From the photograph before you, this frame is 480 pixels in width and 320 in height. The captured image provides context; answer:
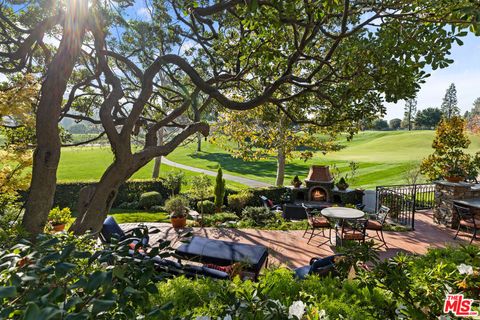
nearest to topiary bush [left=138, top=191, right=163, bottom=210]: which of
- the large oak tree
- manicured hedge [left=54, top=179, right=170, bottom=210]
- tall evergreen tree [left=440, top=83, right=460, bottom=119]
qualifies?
manicured hedge [left=54, top=179, right=170, bottom=210]

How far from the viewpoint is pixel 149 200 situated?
14.7m

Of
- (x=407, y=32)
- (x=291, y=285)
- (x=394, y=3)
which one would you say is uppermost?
(x=394, y=3)

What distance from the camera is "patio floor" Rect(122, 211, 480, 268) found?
7086mm

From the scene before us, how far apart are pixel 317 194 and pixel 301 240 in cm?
642

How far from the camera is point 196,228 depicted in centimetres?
984

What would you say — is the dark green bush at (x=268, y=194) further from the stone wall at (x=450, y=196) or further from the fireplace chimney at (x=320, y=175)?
the stone wall at (x=450, y=196)

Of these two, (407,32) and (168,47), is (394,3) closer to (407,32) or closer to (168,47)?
(407,32)

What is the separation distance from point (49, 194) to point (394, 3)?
529cm

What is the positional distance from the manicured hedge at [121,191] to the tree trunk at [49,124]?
1246 cm

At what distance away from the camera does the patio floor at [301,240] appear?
7086 mm

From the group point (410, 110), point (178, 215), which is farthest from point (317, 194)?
point (410, 110)

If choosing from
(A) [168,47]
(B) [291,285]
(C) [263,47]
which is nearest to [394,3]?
(C) [263,47]

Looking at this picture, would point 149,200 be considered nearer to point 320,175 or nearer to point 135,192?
point 135,192

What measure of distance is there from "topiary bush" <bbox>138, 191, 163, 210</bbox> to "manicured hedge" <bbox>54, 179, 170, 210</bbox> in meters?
1.07
